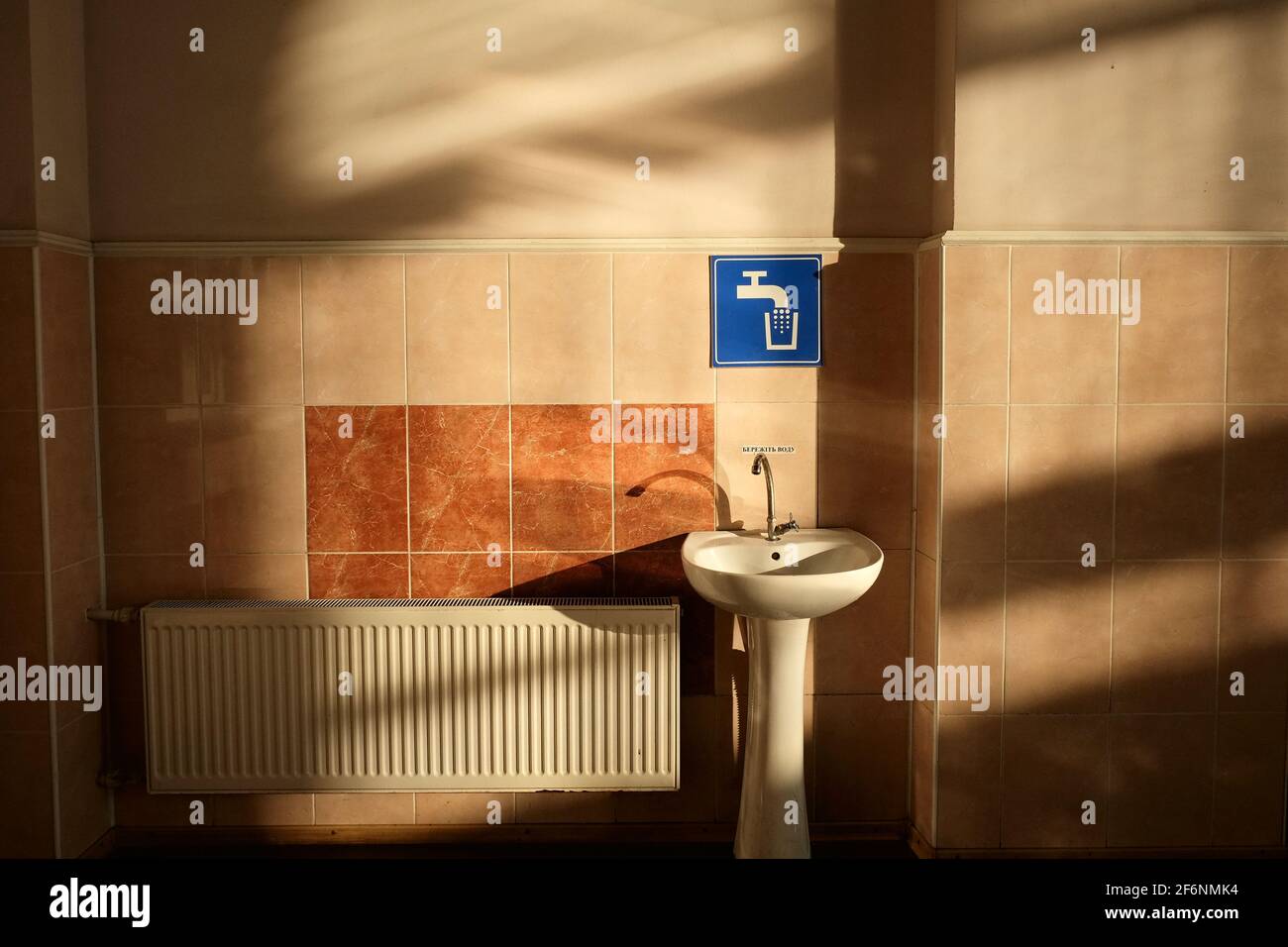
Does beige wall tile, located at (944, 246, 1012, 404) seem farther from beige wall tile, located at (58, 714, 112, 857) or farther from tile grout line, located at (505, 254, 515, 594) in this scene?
beige wall tile, located at (58, 714, 112, 857)

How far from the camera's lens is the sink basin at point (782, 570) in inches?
98.3

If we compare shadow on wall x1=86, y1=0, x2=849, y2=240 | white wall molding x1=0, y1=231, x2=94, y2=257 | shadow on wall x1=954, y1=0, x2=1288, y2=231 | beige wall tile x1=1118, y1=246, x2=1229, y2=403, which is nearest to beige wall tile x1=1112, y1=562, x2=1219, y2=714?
beige wall tile x1=1118, y1=246, x2=1229, y2=403

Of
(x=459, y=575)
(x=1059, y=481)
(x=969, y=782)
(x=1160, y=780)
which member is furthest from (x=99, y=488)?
(x=1160, y=780)

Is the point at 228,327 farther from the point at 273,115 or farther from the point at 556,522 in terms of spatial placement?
the point at 556,522

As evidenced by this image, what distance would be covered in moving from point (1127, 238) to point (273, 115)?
7.84ft

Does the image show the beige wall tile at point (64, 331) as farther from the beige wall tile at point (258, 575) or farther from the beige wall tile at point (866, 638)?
the beige wall tile at point (866, 638)

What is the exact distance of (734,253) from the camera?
294cm

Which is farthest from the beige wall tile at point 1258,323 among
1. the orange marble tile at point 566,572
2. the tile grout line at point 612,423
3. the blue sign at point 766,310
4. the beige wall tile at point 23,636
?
the beige wall tile at point 23,636

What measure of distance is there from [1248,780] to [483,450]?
234 cm

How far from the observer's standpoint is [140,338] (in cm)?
295

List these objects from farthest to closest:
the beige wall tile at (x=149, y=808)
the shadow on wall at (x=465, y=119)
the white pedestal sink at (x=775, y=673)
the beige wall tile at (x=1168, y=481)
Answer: the beige wall tile at (x=149, y=808), the shadow on wall at (x=465, y=119), the beige wall tile at (x=1168, y=481), the white pedestal sink at (x=775, y=673)

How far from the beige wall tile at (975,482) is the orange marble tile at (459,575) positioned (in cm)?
126

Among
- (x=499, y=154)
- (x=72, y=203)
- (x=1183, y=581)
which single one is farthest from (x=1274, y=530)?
(x=72, y=203)

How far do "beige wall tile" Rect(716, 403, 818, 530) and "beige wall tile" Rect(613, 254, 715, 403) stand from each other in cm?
12
